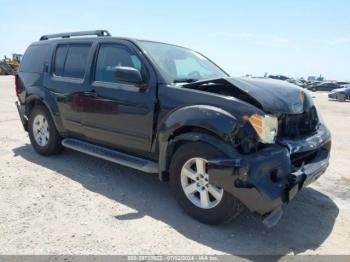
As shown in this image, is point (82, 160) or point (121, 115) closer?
point (121, 115)

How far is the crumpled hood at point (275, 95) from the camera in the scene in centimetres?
368

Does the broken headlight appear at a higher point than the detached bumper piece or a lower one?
higher

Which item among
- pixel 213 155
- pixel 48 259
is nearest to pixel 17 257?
pixel 48 259

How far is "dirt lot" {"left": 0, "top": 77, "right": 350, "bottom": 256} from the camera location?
334 centimetres

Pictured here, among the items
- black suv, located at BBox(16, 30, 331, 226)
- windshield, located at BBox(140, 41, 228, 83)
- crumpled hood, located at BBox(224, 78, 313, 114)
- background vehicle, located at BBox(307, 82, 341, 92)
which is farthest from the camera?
background vehicle, located at BBox(307, 82, 341, 92)

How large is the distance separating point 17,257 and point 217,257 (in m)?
1.71

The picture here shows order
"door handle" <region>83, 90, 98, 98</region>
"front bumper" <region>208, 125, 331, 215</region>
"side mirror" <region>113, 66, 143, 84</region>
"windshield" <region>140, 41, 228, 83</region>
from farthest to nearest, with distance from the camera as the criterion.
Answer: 1. "door handle" <region>83, 90, 98, 98</region>
2. "windshield" <region>140, 41, 228, 83</region>
3. "side mirror" <region>113, 66, 143, 84</region>
4. "front bumper" <region>208, 125, 331, 215</region>

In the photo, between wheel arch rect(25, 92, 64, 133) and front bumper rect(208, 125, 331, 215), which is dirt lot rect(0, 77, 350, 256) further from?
wheel arch rect(25, 92, 64, 133)

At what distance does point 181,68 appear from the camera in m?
4.78

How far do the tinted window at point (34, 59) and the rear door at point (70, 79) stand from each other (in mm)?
328

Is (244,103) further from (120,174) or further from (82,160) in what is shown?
(82,160)

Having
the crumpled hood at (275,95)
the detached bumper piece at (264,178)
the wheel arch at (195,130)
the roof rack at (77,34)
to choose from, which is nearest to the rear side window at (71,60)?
the roof rack at (77,34)

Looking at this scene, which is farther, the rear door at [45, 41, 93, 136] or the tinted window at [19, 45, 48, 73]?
the tinted window at [19, 45, 48, 73]

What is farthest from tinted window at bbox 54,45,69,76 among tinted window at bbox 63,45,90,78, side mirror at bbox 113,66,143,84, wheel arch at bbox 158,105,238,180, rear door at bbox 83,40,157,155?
wheel arch at bbox 158,105,238,180
